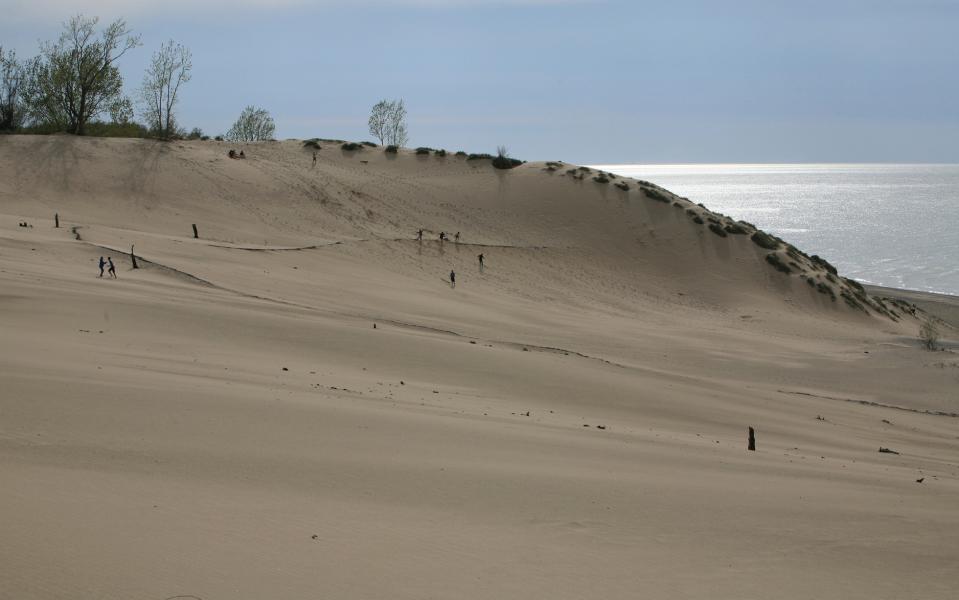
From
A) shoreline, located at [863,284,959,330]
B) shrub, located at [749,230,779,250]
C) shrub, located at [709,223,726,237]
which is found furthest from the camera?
shoreline, located at [863,284,959,330]

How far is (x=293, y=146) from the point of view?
169ft

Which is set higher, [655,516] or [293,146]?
[293,146]

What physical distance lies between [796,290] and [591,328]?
1733 cm

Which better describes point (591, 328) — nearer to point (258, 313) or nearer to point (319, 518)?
point (258, 313)

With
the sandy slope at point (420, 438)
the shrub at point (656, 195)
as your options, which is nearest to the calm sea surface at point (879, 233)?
the shrub at point (656, 195)

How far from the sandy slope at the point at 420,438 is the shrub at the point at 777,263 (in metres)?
7.81

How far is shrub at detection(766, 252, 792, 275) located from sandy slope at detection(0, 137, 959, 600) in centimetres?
781

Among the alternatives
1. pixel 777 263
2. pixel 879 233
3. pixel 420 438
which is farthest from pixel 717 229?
pixel 879 233

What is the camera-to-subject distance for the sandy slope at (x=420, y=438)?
667cm

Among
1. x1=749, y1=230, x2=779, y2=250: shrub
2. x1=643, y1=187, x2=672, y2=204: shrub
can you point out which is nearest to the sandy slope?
x1=749, y1=230, x2=779, y2=250: shrub

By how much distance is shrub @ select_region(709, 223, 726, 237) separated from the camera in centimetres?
4500

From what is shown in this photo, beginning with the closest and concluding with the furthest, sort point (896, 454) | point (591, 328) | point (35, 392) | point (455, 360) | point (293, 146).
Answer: point (35, 392) < point (896, 454) < point (455, 360) < point (591, 328) < point (293, 146)

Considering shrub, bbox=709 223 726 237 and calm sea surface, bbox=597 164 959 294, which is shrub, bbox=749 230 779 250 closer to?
shrub, bbox=709 223 726 237

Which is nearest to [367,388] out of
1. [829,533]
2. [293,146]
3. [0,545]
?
[829,533]
